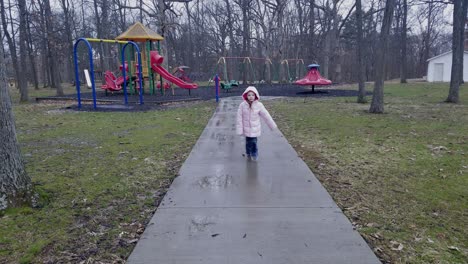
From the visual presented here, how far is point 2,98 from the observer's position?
385 cm

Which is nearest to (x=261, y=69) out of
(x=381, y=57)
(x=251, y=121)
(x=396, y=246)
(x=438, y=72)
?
(x=438, y=72)

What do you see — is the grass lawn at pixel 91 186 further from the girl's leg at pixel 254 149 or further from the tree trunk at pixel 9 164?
the girl's leg at pixel 254 149

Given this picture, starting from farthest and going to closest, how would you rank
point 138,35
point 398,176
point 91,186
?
point 138,35 < point 398,176 < point 91,186

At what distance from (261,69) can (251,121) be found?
123 feet

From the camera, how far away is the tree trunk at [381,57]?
37.5ft

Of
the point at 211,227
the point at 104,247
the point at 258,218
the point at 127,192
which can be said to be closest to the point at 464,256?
the point at 258,218

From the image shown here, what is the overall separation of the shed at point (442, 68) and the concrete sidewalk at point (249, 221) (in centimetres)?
3568

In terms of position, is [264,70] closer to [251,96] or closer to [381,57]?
[381,57]

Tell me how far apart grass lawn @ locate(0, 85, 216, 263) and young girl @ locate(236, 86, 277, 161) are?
4.07 feet

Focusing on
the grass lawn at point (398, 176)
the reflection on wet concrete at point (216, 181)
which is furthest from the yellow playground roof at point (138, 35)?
the reflection on wet concrete at point (216, 181)

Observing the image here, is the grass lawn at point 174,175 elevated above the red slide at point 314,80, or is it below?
below

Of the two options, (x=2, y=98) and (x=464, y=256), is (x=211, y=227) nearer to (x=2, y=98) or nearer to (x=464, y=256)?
(x=464, y=256)

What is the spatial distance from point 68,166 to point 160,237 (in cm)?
336

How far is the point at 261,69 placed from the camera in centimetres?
4272
